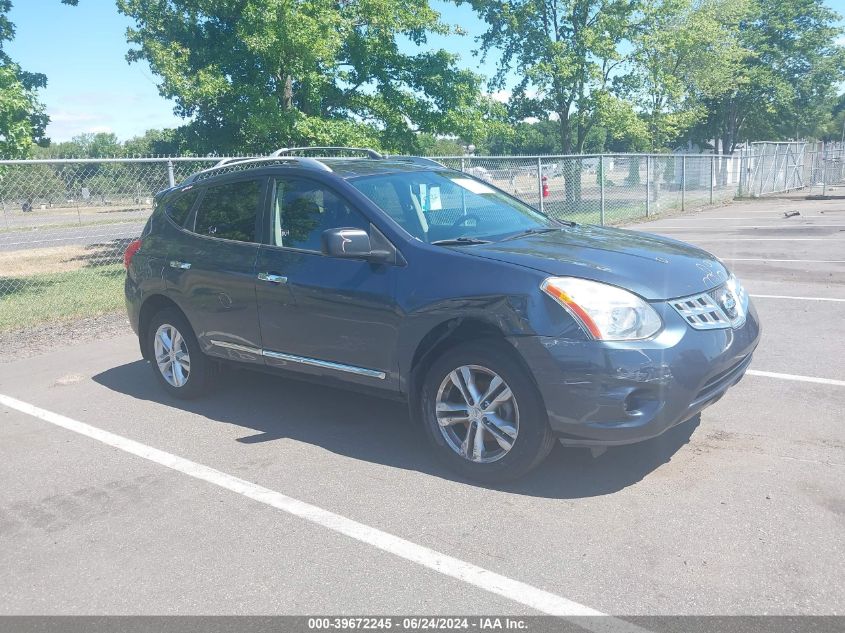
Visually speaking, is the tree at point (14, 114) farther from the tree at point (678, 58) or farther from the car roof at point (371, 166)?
the tree at point (678, 58)

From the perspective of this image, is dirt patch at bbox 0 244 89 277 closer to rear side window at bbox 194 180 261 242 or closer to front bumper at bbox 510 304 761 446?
rear side window at bbox 194 180 261 242

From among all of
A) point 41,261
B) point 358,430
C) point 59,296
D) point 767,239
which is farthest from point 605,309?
point 41,261

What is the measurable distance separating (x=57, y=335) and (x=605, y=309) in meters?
6.99

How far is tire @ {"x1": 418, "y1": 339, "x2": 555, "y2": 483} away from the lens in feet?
12.5

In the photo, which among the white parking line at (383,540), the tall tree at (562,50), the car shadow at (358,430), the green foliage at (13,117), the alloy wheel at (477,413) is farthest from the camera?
the tall tree at (562,50)

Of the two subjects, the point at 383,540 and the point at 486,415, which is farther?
the point at 486,415

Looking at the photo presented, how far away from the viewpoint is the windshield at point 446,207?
462 cm

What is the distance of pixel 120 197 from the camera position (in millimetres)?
13133

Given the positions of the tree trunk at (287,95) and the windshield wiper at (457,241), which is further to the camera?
the tree trunk at (287,95)

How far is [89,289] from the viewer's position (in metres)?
11.5

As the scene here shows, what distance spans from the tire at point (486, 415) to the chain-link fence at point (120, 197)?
17.0 ft

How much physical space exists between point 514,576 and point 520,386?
3.30 ft

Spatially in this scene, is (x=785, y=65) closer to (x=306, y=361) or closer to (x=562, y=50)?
(x=562, y=50)

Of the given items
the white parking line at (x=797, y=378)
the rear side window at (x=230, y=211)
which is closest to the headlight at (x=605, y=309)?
the rear side window at (x=230, y=211)
